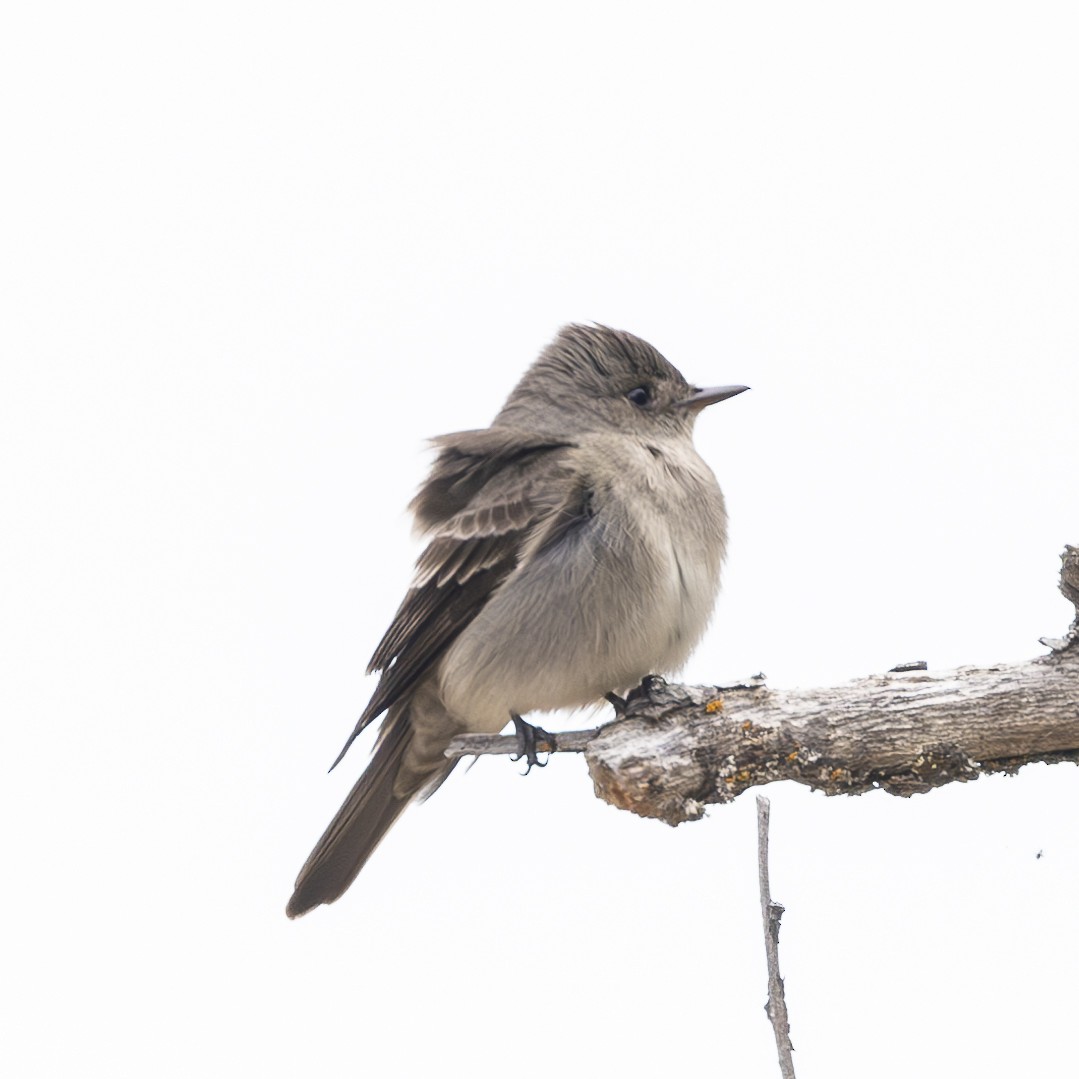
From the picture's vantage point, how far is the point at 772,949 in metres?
3.80

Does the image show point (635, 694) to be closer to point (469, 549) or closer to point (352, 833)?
point (469, 549)

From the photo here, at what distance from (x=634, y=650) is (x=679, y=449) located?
45.3 inches

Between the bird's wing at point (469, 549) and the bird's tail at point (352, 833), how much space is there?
0.37 metres

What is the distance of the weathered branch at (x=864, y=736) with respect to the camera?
4.86 m

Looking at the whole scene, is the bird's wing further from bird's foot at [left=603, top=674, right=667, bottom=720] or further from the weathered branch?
the weathered branch

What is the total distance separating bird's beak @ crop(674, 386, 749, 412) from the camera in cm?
670

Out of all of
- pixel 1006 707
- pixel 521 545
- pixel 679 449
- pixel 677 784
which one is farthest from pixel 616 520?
pixel 1006 707

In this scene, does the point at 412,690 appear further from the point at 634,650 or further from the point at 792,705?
the point at 792,705

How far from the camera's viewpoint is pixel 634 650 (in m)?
5.75

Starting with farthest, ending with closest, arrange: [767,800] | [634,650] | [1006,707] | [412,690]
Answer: [412,690] < [634,650] < [1006,707] < [767,800]

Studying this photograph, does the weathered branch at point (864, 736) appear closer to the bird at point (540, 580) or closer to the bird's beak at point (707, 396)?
the bird at point (540, 580)

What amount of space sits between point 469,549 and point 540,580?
371mm

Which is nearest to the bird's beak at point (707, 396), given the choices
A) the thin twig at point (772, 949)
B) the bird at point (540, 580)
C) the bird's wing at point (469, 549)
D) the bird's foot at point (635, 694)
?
the bird at point (540, 580)

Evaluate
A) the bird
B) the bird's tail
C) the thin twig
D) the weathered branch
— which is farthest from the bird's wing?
the thin twig
